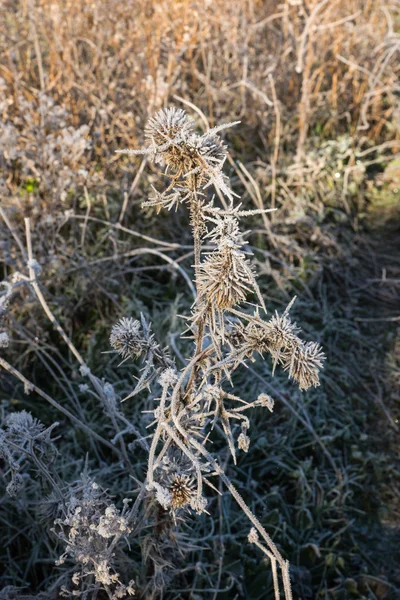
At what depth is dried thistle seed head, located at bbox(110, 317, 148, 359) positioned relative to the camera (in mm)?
1317

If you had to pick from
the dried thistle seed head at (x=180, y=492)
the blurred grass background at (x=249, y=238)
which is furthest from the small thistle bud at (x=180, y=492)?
the blurred grass background at (x=249, y=238)

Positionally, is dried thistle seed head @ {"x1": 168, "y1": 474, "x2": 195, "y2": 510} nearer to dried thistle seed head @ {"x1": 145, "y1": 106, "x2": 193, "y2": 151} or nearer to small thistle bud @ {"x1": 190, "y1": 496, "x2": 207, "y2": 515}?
small thistle bud @ {"x1": 190, "y1": 496, "x2": 207, "y2": 515}

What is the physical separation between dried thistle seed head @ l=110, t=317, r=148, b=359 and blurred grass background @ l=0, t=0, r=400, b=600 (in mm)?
789

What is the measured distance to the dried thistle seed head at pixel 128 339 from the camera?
51.9 inches

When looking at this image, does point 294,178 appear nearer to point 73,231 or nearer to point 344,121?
point 344,121

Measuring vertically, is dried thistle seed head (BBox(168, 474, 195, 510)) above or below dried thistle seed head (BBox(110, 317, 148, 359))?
below

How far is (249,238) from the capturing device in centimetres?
317

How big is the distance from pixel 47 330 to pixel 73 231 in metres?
0.48

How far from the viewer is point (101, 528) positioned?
1339 millimetres

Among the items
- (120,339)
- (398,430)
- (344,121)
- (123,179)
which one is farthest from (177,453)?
(344,121)

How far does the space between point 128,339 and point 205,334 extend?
18 cm

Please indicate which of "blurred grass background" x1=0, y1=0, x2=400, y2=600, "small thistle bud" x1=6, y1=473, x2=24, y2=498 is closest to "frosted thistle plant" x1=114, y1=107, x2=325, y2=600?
"small thistle bud" x1=6, y1=473, x2=24, y2=498

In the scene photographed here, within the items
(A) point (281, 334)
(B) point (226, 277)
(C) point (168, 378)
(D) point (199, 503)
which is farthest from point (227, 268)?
(D) point (199, 503)

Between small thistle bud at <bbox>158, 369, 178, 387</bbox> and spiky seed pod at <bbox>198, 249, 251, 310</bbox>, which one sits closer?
spiky seed pod at <bbox>198, 249, 251, 310</bbox>
